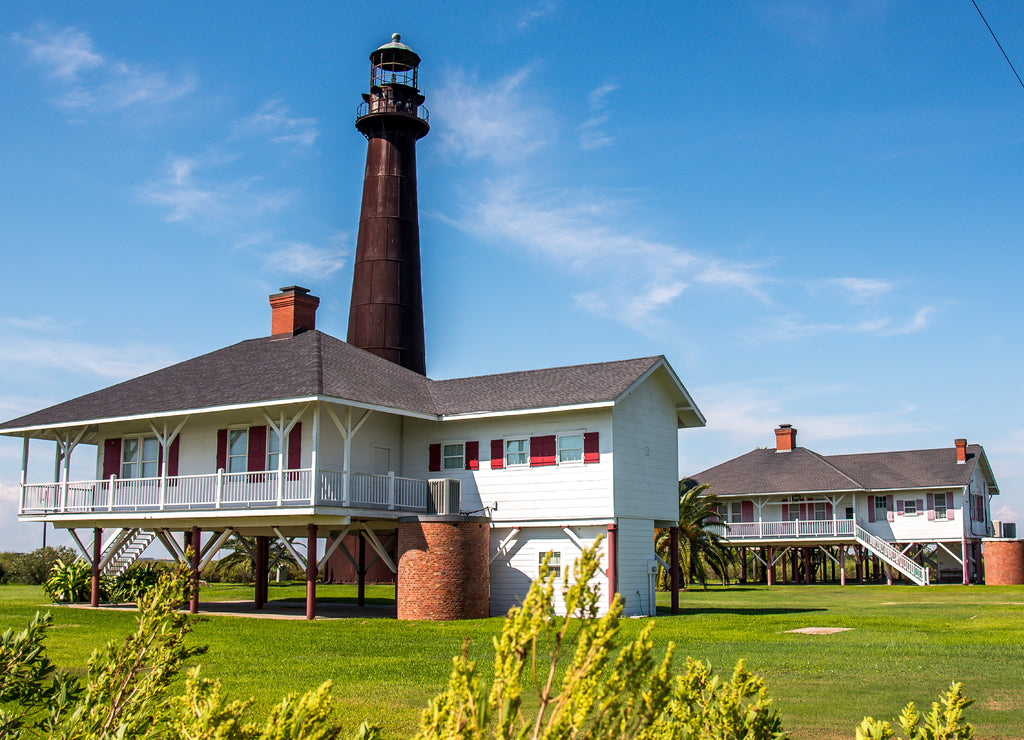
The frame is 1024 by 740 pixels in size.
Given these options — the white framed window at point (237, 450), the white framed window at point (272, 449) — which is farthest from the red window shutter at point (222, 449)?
the white framed window at point (272, 449)

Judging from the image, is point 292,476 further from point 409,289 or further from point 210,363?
point 409,289

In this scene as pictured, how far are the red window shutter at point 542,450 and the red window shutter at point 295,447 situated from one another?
6.04m

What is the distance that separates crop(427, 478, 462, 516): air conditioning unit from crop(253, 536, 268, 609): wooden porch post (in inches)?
224

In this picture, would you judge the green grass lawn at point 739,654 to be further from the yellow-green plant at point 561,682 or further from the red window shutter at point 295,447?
the yellow-green plant at point 561,682

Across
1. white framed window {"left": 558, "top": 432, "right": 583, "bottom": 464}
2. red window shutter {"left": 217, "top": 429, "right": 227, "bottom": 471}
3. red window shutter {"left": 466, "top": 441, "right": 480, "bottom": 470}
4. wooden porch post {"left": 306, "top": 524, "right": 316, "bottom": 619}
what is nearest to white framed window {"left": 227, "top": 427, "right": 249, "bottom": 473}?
red window shutter {"left": 217, "top": 429, "right": 227, "bottom": 471}

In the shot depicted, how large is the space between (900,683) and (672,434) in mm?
16290

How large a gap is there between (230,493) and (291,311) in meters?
7.59

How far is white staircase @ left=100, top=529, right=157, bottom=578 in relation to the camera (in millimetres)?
29447

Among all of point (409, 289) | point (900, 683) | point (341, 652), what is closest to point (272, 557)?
point (409, 289)

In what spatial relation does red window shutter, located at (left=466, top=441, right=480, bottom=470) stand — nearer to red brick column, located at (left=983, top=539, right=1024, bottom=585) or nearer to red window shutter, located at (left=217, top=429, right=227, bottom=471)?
Result: red window shutter, located at (left=217, top=429, right=227, bottom=471)

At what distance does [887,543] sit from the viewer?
50.9 m

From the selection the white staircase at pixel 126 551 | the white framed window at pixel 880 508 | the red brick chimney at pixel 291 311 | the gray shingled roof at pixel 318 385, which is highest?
the red brick chimney at pixel 291 311

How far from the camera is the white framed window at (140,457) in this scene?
2888cm

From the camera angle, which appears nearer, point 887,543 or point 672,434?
point 672,434
